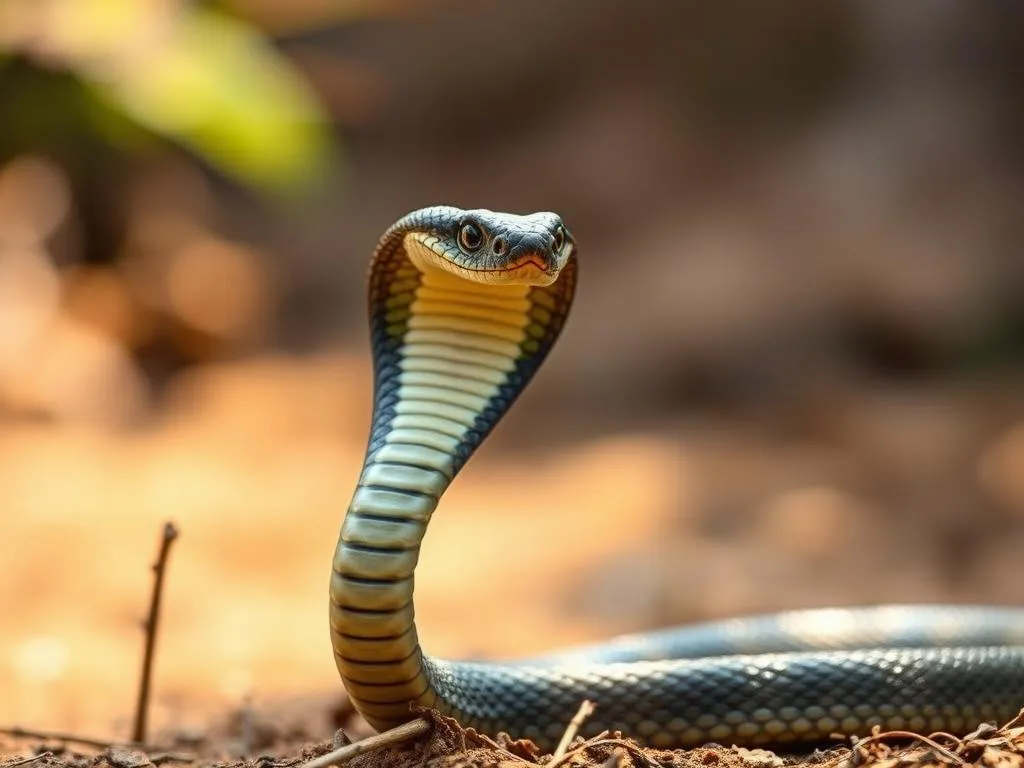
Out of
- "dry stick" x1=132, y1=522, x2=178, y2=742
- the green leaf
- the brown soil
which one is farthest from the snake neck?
the green leaf

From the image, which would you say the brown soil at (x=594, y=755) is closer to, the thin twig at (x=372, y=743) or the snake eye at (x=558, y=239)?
the thin twig at (x=372, y=743)

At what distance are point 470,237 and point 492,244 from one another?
91 millimetres

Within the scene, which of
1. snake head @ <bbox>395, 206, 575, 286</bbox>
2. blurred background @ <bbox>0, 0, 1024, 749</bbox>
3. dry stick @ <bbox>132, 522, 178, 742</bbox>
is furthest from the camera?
blurred background @ <bbox>0, 0, 1024, 749</bbox>

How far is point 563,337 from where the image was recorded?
15.2 m

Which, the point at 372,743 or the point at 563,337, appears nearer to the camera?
the point at 372,743

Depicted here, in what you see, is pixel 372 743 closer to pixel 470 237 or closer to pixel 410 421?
pixel 410 421

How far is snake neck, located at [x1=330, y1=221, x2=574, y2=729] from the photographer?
135 inches

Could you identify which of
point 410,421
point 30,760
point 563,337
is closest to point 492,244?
point 410,421

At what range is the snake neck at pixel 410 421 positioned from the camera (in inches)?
135

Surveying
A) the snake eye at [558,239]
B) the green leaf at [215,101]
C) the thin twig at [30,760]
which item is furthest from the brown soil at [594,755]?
the green leaf at [215,101]

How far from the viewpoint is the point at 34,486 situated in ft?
33.9

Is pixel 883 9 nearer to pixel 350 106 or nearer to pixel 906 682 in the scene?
pixel 350 106

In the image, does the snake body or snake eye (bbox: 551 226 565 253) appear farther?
snake eye (bbox: 551 226 565 253)

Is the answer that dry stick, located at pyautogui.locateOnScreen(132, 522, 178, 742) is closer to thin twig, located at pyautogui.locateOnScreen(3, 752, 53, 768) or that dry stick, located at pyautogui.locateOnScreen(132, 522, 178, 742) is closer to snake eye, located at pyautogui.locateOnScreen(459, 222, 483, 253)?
thin twig, located at pyautogui.locateOnScreen(3, 752, 53, 768)
